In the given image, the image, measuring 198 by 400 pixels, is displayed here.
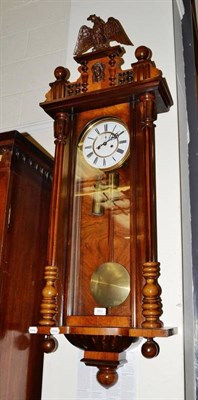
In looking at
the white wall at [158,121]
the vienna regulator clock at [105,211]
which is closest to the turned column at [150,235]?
the vienna regulator clock at [105,211]

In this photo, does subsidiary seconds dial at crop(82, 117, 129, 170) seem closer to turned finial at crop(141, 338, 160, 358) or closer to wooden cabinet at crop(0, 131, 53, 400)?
wooden cabinet at crop(0, 131, 53, 400)

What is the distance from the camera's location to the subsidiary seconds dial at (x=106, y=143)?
1094mm

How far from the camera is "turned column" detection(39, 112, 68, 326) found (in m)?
0.98

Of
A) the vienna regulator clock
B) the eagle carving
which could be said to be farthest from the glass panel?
the eagle carving

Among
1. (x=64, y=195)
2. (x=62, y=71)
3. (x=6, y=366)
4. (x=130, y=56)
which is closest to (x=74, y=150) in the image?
(x=64, y=195)

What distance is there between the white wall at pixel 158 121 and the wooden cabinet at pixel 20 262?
9 centimetres

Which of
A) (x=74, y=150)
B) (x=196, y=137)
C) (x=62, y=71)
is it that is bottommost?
(x=74, y=150)

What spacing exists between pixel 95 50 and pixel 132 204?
51 centimetres

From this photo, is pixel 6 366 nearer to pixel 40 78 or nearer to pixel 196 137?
pixel 196 137

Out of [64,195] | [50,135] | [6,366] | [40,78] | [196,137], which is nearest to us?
[6,366]

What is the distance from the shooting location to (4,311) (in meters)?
1.01

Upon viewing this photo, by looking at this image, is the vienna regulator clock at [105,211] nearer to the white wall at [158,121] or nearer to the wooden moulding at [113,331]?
the wooden moulding at [113,331]

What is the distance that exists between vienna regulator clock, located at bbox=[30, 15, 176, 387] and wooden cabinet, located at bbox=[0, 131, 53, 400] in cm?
11

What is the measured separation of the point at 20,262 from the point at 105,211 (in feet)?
0.93
